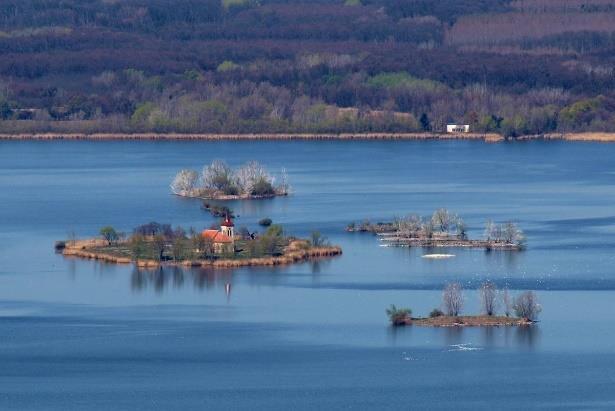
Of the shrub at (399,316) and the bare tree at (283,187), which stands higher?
the bare tree at (283,187)

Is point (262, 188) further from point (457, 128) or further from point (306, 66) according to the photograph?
point (306, 66)

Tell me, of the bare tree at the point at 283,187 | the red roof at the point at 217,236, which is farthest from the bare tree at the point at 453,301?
the bare tree at the point at 283,187

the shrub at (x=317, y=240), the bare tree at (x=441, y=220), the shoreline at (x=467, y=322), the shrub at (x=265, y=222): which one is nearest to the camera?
the shoreline at (x=467, y=322)

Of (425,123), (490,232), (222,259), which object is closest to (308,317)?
(222,259)

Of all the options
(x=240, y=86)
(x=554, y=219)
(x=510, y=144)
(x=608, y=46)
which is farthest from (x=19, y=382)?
(x=608, y=46)

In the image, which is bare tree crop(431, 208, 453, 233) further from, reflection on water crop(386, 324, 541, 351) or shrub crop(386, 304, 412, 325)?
reflection on water crop(386, 324, 541, 351)

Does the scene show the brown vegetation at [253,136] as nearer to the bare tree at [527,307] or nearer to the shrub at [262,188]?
the shrub at [262,188]

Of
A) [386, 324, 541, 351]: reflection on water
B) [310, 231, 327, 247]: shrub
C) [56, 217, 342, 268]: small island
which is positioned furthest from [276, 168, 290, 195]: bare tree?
[386, 324, 541, 351]: reflection on water
